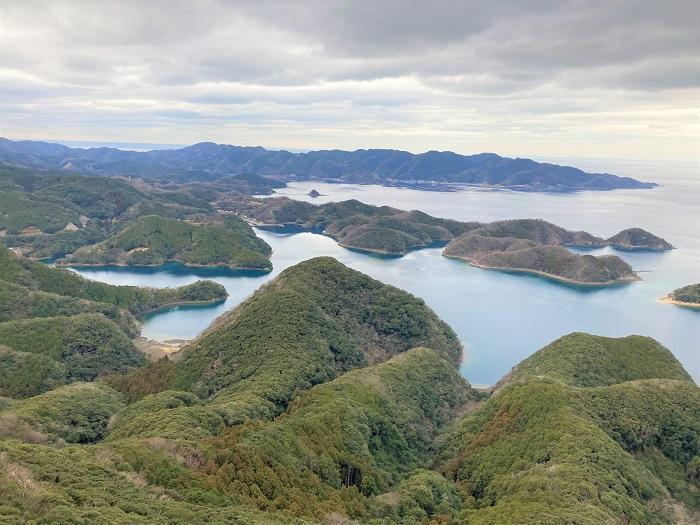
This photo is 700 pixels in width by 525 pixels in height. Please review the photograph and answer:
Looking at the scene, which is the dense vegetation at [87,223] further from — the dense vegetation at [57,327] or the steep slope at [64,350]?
the steep slope at [64,350]

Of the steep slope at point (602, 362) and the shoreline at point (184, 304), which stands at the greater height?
the steep slope at point (602, 362)

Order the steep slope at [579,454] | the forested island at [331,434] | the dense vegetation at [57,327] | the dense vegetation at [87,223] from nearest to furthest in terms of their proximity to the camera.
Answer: the forested island at [331,434], the steep slope at [579,454], the dense vegetation at [57,327], the dense vegetation at [87,223]

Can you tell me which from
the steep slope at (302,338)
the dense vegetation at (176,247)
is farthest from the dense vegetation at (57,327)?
the dense vegetation at (176,247)

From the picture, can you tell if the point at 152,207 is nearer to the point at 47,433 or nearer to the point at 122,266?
the point at 122,266

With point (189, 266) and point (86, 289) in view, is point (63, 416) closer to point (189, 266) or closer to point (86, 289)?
point (86, 289)

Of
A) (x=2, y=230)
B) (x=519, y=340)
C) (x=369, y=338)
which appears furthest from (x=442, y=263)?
(x=2, y=230)

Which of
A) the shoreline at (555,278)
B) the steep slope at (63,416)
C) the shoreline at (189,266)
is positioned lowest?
the shoreline at (189,266)
